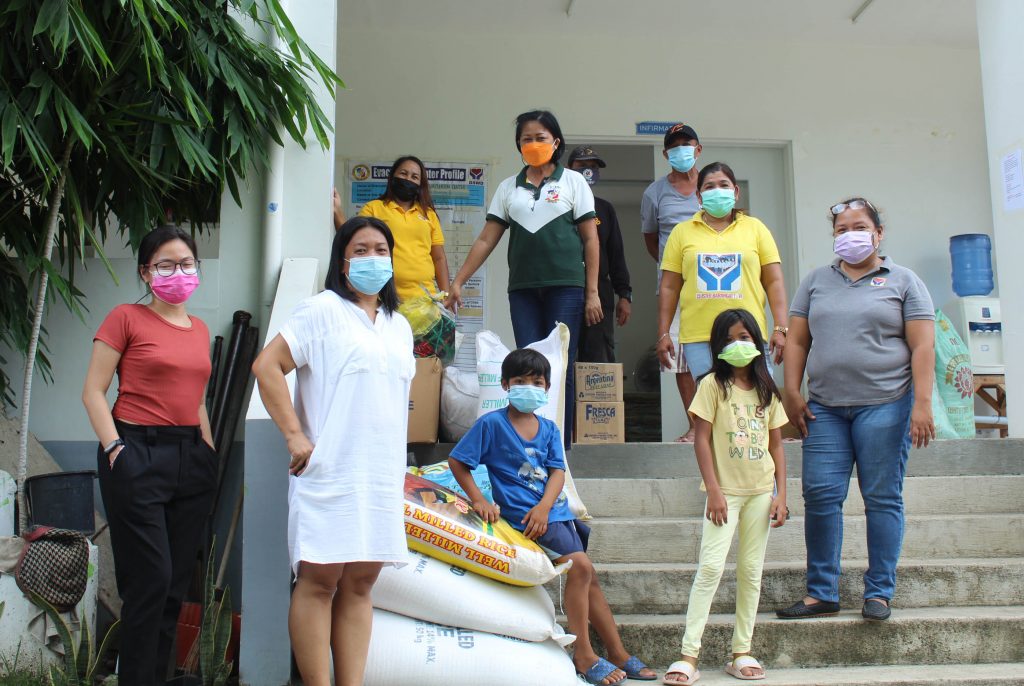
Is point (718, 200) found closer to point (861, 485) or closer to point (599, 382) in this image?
point (599, 382)

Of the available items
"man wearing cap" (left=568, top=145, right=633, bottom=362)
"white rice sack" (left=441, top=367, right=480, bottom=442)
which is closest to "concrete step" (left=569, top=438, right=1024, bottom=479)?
"white rice sack" (left=441, top=367, right=480, bottom=442)

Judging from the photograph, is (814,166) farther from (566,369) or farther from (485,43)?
(566,369)

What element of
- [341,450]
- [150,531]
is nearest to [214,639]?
[150,531]

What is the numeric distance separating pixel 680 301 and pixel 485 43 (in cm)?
370

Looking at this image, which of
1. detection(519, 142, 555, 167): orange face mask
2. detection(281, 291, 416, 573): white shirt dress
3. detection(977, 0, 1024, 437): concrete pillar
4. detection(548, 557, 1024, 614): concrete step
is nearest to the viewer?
detection(281, 291, 416, 573): white shirt dress

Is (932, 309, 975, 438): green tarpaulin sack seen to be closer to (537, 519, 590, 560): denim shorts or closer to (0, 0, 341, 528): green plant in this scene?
(537, 519, 590, 560): denim shorts

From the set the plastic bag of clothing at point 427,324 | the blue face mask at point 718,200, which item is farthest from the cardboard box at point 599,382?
the blue face mask at point 718,200

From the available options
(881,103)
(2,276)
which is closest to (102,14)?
(2,276)

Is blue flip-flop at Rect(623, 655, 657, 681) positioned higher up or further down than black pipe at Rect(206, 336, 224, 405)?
further down

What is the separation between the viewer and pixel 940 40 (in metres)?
7.47

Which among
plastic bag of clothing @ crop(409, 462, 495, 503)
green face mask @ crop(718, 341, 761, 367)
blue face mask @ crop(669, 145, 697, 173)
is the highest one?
blue face mask @ crop(669, 145, 697, 173)

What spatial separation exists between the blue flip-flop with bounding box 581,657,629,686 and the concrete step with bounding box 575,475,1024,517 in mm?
1142

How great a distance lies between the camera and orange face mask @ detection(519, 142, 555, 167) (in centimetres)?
434

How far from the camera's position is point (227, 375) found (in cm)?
426
